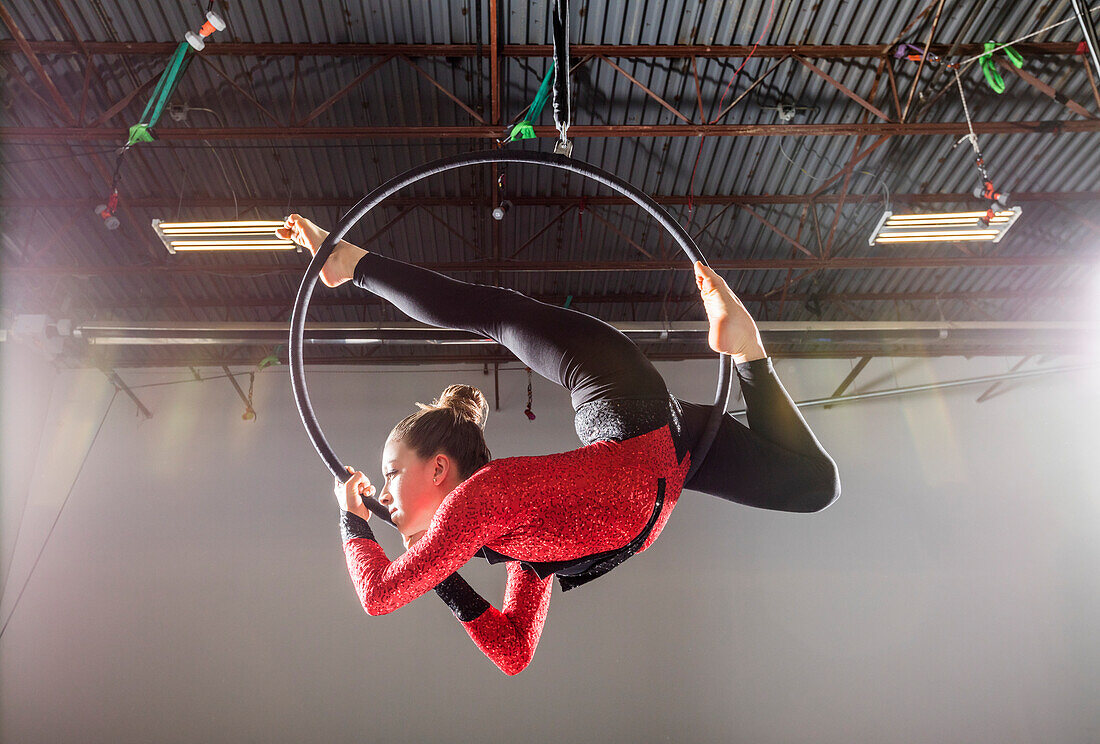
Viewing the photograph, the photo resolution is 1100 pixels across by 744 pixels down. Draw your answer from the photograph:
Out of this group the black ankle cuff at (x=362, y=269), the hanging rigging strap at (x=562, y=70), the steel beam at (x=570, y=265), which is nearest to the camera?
the black ankle cuff at (x=362, y=269)

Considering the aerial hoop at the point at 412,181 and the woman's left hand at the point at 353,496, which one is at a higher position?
the aerial hoop at the point at 412,181

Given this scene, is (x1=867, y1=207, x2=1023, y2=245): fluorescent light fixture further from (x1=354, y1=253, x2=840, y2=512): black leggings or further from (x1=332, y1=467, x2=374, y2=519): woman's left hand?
(x1=332, y1=467, x2=374, y2=519): woman's left hand

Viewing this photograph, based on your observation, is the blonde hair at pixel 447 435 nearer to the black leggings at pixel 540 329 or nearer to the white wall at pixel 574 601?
the black leggings at pixel 540 329

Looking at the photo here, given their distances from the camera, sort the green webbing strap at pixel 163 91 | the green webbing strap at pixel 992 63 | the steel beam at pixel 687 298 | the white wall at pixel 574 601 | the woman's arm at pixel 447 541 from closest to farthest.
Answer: the woman's arm at pixel 447 541 < the green webbing strap at pixel 163 91 < the green webbing strap at pixel 992 63 < the white wall at pixel 574 601 < the steel beam at pixel 687 298

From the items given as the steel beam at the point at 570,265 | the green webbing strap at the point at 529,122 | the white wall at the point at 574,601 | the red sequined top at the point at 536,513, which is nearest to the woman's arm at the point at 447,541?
the red sequined top at the point at 536,513

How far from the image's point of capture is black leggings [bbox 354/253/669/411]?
153cm

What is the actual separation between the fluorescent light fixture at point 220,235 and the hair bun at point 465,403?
147 inches

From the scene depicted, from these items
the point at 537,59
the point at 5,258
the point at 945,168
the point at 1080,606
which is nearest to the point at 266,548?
the point at 5,258

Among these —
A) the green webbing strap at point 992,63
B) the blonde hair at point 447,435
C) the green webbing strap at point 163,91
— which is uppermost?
the green webbing strap at point 992,63

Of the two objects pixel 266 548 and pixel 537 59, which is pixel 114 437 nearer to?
pixel 266 548

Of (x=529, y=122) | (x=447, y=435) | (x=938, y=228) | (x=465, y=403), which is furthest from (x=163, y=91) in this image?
(x=938, y=228)

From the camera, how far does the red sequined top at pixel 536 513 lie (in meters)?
1.38

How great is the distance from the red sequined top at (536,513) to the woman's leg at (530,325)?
0.43ft

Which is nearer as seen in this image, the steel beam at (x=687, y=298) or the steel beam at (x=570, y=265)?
the steel beam at (x=570, y=265)
